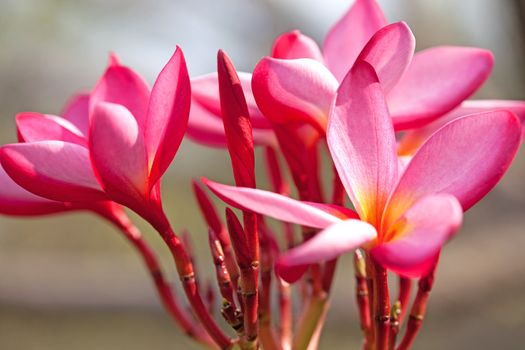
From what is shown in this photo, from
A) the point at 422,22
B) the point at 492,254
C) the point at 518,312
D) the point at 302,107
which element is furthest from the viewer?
the point at 422,22

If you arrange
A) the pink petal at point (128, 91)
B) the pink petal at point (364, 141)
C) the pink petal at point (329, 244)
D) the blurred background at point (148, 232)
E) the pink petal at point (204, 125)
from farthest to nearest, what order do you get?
1. the blurred background at point (148, 232)
2. the pink petal at point (204, 125)
3. the pink petal at point (128, 91)
4. the pink petal at point (364, 141)
5. the pink petal at point (329, 244)

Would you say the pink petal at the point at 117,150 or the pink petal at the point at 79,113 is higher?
the pink petal at the point at 79,113

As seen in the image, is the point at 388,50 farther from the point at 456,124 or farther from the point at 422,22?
Answer: the point at 422,22

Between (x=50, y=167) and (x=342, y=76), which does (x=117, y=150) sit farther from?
(x=342, y=76)

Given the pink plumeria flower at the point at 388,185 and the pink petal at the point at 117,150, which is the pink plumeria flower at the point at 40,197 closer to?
the pink petal at the point at 117,150

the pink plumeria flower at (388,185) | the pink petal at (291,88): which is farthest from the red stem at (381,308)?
the pink petal at (291,88)

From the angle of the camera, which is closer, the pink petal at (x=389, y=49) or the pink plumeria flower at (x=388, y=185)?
the pink plumeria flower at (x=388, y=185)

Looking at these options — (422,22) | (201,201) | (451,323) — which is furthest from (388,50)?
(422,22)
